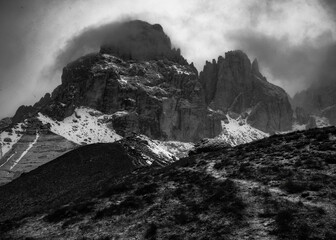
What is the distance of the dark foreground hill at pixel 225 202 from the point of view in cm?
2745

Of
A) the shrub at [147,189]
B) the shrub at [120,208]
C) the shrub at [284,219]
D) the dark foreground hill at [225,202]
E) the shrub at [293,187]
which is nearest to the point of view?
the shrub at [284,219]

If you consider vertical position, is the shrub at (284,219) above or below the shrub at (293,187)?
below

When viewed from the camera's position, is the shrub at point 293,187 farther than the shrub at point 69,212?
No

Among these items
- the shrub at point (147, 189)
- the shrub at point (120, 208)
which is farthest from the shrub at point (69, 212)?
the shrub at point (147, 189)

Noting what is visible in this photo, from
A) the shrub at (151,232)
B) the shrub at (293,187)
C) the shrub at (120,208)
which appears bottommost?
the shrub at (151,232)

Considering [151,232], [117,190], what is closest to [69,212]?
[117,190]

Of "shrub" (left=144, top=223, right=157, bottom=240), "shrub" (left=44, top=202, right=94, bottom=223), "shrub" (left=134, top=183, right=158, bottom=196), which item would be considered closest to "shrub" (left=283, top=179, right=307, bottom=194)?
"shrub" (left=144, top=223, right=157, bottom=240)

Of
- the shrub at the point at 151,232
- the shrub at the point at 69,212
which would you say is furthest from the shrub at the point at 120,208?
the shrub at the point at 151,232

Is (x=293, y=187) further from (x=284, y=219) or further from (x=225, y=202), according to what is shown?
(x=284, y=219)

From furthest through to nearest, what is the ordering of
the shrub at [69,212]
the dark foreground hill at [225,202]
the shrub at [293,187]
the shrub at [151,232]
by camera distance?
the shrub at [69,212], the shrub at [293,187], the shrub at [151,232], the dark foreground hill at [225,202]

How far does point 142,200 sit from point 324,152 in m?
15.6

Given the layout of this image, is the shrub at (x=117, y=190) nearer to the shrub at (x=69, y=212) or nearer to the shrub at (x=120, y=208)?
the shrub at (x=69, y=212)

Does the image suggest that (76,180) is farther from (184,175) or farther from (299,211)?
(299,211)

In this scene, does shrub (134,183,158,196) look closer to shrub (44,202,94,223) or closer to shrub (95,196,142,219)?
shrub (95,196,142,219)
